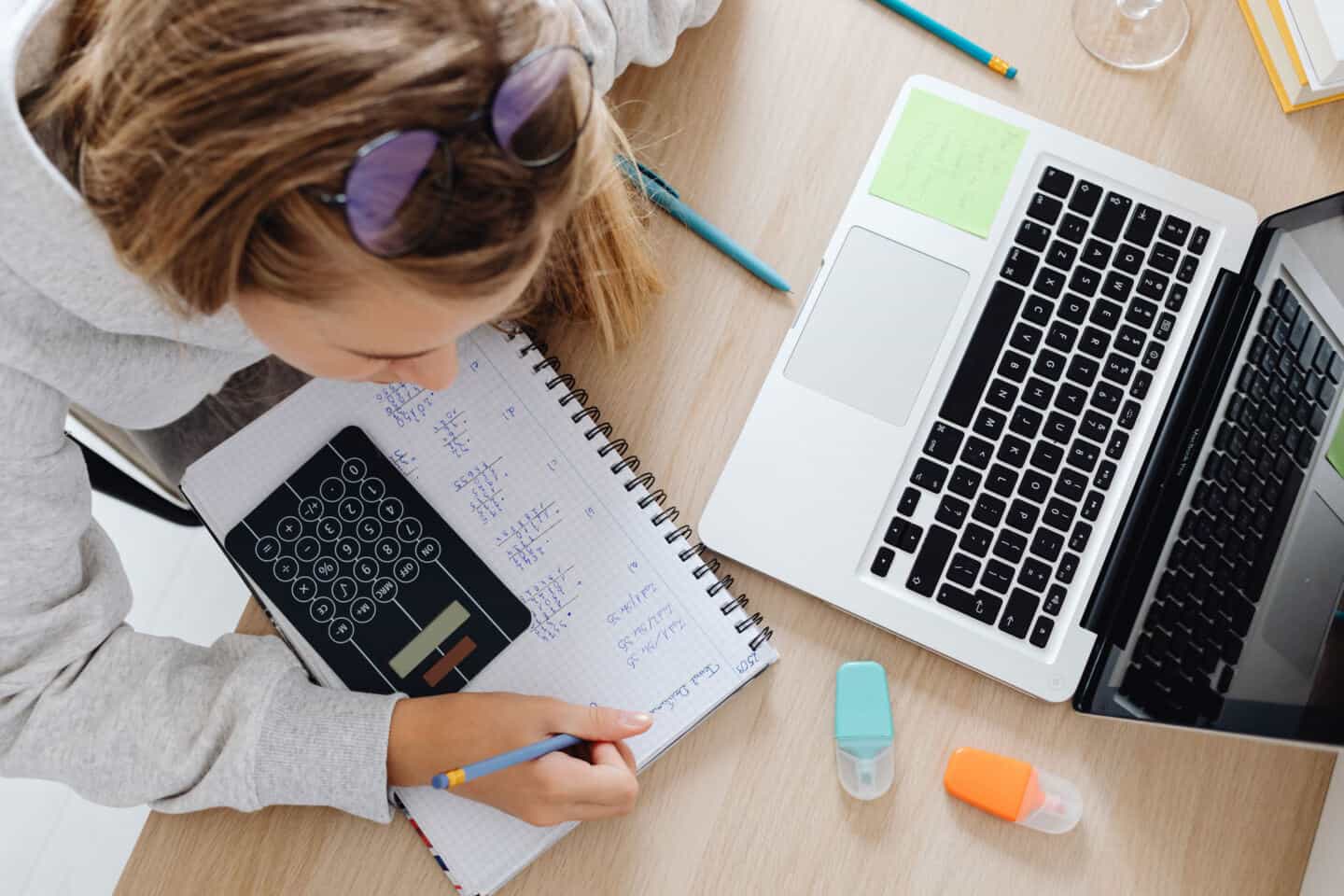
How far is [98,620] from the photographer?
63cm

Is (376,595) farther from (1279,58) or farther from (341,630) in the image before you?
(1279,58)

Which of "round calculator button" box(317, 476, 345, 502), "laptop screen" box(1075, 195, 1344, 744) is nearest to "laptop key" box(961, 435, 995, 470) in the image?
"laptop screen" box(1075, 195, 1344, 744)

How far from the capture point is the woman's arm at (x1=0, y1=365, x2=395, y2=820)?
1.94ft

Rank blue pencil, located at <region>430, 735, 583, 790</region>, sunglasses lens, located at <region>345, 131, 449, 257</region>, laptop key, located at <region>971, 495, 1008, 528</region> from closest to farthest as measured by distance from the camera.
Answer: sunglasses lens, located at <region>345, 131, 449, 257</region>, blue pencil, located at <region>430, 735, 583, 790</region>, laptop key, located at <region>971, 495, 1008, 528</region>

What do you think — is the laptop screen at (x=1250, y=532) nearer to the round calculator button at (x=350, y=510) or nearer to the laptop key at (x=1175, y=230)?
the laptop key at (x=1175, y=230)

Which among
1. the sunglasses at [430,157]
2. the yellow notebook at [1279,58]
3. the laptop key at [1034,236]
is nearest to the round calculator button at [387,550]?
the sunglasses at [430,157]

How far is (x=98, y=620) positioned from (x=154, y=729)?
8 centimetres

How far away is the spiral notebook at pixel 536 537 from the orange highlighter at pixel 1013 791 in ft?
0.47

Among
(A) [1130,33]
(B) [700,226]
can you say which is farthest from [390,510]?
(A) [1130,33]

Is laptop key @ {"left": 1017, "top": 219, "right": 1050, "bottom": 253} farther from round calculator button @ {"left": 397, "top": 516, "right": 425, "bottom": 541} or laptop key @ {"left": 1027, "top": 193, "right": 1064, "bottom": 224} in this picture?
round calculator button @ {"left": 397, "top": 516, "right": 425, "bottom": 541}

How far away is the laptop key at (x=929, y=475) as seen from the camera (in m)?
0.68

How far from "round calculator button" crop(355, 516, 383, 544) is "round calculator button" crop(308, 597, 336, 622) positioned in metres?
0.04

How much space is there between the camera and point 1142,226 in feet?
2.36

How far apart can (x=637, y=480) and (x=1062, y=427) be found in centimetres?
29
